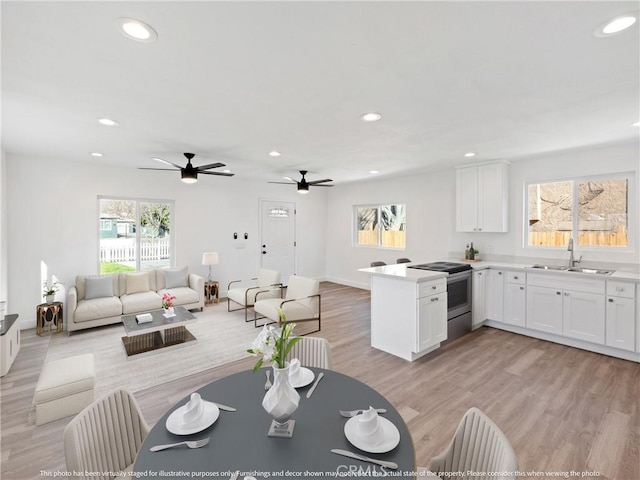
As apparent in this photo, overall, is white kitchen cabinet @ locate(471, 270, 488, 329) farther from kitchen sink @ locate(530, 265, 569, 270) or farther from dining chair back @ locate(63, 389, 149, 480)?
dining chair back @ locate(63, 389, 149, 480)

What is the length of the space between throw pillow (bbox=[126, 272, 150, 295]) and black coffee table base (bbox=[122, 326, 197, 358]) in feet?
4.11

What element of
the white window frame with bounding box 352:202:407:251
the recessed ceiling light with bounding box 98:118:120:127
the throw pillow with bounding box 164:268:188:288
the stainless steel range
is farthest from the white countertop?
the throw pillow with bounding box 164:268:188:288

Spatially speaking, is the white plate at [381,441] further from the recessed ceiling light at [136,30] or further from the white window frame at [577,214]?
the white window frame at [577,214]

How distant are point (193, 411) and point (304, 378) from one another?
23.2 inches

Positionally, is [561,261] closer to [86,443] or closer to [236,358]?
[236,358]

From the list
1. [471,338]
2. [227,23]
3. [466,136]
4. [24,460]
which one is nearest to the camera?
[227,23]

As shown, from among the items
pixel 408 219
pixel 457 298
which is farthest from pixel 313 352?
pixel 408 219

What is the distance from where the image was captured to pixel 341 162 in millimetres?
5027

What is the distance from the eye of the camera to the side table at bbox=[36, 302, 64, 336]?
170 inches

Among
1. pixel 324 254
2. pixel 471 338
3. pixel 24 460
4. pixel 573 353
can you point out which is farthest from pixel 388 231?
pixel 24 460

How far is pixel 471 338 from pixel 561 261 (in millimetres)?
1804

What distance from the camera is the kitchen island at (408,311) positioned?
3.47m

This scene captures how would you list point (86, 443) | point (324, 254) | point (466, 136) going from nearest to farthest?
point (86, 443)
point (466, 136)
point (324, 254)

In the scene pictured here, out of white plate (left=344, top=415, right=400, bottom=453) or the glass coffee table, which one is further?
the glass coffee table
